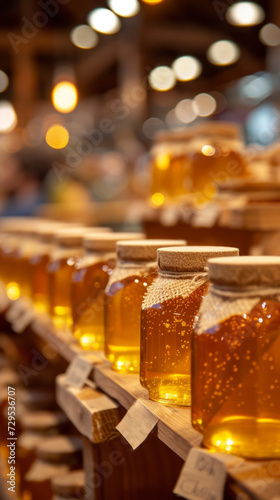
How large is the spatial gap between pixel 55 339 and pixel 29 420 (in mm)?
770

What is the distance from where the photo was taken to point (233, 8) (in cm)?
456

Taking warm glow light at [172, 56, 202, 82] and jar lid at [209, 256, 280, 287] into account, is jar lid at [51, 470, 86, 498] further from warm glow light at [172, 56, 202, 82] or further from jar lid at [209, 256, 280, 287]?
warm glow light at [172, 56, 202, 82]

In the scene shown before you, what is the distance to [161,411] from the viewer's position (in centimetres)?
86

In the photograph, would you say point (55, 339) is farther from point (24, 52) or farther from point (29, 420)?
point (24, 52)

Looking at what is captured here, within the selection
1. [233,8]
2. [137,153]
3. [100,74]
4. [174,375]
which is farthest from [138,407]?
[100,74]

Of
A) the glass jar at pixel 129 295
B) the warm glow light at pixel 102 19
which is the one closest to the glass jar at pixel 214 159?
the glass jar at pixel 129 295

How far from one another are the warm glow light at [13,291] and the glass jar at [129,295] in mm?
1146

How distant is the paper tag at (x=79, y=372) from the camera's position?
1.19 meters

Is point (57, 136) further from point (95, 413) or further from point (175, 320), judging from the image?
point (175, 320)

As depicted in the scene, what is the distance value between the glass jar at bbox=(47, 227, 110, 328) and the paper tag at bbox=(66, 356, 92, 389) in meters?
0.35

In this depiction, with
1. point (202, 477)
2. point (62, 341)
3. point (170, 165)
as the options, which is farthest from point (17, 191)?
point (202, 477)

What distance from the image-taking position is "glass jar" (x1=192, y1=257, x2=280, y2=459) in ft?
2.35

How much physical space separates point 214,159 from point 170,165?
264 millimetres

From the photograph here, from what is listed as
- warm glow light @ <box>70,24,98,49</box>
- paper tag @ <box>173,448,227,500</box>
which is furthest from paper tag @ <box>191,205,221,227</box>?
warm glow light @ <box>70,24,98,49</box>
